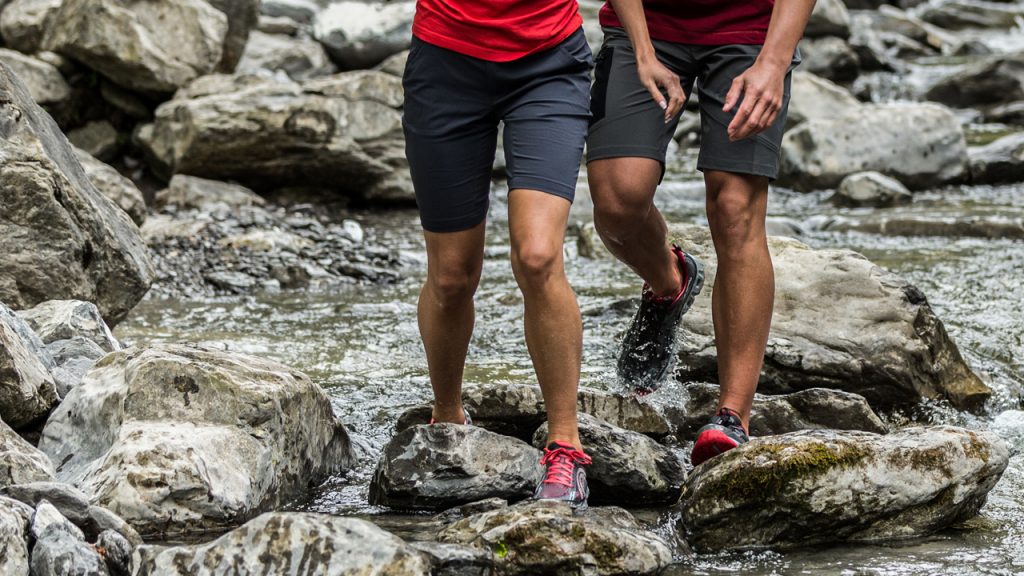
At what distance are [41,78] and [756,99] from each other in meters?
9.88

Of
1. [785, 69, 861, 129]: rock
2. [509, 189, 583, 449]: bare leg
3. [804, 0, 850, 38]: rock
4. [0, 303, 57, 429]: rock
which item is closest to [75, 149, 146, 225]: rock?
[0, 303, 57, 429]: rock

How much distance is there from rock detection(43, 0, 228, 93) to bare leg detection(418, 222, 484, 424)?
29.9 ft

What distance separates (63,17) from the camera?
12250 mm

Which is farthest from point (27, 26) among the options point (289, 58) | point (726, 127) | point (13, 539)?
point (13, 539)

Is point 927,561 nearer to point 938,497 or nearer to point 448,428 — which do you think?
point 938,497

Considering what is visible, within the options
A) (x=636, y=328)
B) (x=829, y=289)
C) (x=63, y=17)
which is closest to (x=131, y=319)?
(x=636, y=328)

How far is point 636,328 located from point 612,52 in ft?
4.10

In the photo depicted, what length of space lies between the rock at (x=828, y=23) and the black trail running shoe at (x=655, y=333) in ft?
56.5

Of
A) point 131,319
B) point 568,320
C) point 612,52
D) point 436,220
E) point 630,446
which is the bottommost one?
point 131,319

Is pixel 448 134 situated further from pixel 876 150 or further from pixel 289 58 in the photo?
pixel 289 58

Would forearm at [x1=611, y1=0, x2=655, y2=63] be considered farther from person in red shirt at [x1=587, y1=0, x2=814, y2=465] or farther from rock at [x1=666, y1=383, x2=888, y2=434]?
rock at [x1=666, y1=383, x2=888, y2=434]

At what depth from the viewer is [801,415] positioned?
192 inches

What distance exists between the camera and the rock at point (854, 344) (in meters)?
5.46

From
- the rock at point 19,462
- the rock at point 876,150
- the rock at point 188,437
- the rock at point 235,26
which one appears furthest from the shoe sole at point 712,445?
the rock at point 235,26
